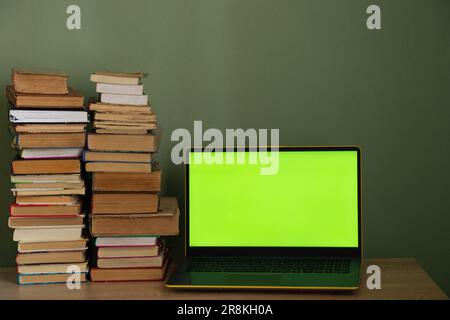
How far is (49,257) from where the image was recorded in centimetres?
162

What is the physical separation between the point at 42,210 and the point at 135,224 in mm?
216

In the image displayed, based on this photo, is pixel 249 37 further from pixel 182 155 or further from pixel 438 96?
pixel 438 96

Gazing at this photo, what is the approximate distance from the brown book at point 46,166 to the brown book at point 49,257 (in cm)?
19

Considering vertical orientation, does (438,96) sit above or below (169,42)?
below

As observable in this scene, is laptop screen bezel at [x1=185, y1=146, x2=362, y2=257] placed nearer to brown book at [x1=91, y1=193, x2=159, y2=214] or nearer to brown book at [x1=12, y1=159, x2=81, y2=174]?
brown book at [x1=91, y1=193, x2=159, y2=214]

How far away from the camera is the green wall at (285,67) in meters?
1.84

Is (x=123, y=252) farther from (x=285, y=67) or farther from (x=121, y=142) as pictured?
(x=285, y=67)

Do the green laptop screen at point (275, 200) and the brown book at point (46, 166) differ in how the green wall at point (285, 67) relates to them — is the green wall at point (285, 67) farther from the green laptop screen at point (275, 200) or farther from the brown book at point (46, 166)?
the brown book at point (46, 166)

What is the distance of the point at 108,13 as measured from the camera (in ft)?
6.05

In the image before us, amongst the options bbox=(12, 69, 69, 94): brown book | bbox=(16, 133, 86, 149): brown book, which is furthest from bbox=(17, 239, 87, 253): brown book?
bbox=(12, 69, 69, 94): brown book

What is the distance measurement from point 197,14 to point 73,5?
33cm

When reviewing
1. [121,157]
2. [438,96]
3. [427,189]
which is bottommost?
[427,189]

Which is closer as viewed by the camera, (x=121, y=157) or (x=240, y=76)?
(x=121, y=157)

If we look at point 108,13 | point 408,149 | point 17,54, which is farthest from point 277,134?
point 17,54
